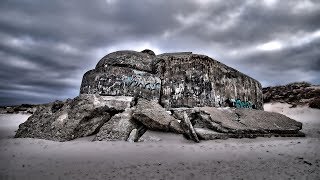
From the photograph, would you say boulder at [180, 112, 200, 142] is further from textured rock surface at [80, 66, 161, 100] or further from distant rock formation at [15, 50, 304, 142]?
textured rock surface at [80, 66, 161, 100]

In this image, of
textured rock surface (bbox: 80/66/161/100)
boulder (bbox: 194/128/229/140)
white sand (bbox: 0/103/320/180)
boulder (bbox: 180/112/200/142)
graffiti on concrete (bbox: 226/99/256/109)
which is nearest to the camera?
white sand (bbox: 0/103/320/180)

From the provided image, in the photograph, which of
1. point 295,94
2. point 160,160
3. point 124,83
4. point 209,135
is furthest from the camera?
point 295,94

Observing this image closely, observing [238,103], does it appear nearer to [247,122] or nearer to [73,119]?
[247,122]

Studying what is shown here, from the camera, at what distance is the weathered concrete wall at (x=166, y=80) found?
18.1ft

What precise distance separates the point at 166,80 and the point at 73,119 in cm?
241

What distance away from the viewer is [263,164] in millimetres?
2551

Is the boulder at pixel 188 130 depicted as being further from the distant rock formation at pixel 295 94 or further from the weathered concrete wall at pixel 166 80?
the distant rock formation at pixel 295 94

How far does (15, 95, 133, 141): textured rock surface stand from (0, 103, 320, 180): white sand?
0.91 ft

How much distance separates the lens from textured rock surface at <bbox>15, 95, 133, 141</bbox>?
3992 mm

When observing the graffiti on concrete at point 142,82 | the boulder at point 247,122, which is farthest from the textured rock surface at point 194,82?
the boulder at point 247,122

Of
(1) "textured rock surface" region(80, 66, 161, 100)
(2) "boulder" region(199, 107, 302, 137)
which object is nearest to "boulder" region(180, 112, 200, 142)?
(2) "boulder" region(199, 107, 302, 137)

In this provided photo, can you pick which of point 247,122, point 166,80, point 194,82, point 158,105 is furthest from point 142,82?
point 247,122

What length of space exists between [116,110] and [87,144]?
1271mm

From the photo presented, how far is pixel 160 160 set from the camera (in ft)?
8.83
